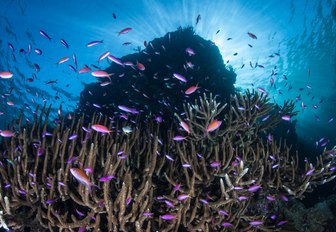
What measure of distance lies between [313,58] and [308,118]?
34234mm

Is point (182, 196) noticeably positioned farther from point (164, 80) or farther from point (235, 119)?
point (164, 80)

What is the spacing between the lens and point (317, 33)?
2744 centimetres

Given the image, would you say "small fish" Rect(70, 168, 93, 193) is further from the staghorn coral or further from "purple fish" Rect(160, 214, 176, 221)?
"purple fish" Rect(160, 214, 176, 221)

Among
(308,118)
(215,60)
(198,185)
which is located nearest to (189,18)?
(215,60)

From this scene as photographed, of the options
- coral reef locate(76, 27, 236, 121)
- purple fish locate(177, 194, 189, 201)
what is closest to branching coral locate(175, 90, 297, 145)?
purple fish locate(177, 194, 189, 201)

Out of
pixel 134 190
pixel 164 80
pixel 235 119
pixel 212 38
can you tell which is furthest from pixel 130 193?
pixel 212 38

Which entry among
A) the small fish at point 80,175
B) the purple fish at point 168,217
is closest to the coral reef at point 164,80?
the purple fish at point 168,217

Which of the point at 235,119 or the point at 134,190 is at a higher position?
the point at 235,119

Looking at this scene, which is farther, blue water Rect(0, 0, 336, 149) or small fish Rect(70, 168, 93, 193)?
blue water Rect(0, 0, 336, 149)

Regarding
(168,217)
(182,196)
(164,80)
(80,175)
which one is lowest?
(168,217)

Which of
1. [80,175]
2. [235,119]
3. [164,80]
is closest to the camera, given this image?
[80,175]

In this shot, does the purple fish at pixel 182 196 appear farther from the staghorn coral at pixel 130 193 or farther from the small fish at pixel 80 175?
the small fish at pixel 80 175

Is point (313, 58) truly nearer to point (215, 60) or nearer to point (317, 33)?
point (317, 33)

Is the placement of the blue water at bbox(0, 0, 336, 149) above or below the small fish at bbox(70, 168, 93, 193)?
above
